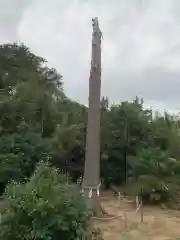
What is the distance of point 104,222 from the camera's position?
33.4 feet

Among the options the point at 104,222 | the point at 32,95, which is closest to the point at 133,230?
the point at 104,222

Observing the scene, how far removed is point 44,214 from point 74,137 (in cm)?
977

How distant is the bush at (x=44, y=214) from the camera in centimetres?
616

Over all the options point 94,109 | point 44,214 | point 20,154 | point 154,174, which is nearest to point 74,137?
point 20,154

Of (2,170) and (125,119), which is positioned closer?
(2,170)

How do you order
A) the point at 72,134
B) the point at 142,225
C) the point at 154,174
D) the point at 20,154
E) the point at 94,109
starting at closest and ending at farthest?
the point at 142,225 → the point at 94,109 → the point at 154,174 → the point at 20,154 → the point at 72,134

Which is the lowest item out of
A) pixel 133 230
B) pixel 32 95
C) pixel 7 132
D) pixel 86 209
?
pixel 133 230

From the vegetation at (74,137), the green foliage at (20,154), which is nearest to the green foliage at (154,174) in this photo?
the vegetation at (74,137)

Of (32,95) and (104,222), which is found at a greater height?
(32,95)

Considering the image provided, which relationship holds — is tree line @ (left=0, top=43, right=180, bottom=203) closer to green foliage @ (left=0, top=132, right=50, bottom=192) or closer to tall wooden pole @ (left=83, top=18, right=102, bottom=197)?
green foliage @ (left=0, top=132, right=50, bottom=192)

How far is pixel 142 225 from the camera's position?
10031 mm

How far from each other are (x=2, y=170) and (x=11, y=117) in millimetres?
3268

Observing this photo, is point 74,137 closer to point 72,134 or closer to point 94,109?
point 72,134

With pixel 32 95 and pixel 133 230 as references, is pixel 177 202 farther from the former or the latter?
pixel 32 95
